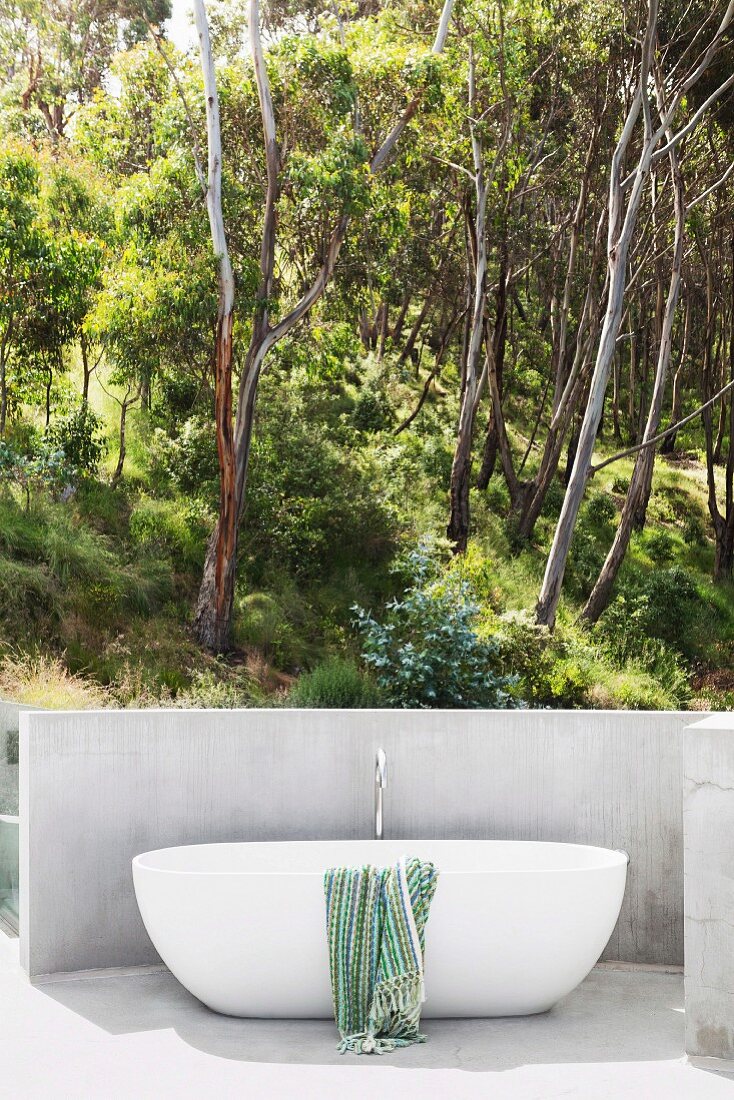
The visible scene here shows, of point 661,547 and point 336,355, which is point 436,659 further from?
point 661,547

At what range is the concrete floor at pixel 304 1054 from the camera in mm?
2379

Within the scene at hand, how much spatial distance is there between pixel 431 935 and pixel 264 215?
767 cm

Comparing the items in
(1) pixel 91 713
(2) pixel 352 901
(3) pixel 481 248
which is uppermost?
(3) pixel 481 248

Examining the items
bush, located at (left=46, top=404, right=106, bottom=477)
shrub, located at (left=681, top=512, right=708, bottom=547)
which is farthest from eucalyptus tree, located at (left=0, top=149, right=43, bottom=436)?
shrub, located at (left=681, top=512, right=708, bottom=547)

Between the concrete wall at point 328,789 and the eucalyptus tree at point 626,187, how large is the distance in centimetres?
628

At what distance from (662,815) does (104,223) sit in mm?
9332

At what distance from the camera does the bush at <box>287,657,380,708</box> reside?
25.0 ft

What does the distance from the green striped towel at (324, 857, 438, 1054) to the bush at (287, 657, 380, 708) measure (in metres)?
4.62

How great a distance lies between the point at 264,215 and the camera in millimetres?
9258

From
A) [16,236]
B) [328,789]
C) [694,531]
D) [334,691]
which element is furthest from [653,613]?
[328,789]

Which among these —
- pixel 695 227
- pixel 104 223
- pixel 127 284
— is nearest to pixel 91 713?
pixel 127 284

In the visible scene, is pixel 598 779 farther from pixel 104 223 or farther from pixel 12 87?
pixel 12 87

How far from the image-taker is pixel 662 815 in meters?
3.39

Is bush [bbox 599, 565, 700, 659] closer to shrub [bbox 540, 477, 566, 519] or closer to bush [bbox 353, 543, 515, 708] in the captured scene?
shrub [bbox 540, 477, 566, 519]
